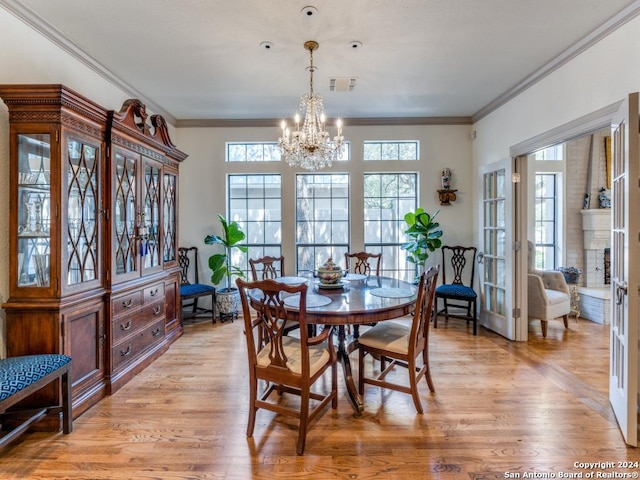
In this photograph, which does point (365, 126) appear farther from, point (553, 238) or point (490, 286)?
point (553, 238)

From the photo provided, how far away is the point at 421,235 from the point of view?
14.6 ft

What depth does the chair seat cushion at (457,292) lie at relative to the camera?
4.10 m

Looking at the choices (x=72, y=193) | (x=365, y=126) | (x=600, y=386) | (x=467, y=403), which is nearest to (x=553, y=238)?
(x=600, y=386)

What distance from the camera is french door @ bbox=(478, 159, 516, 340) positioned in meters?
3.78

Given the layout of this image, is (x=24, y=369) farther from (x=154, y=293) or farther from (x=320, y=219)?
(x=320, y=219)

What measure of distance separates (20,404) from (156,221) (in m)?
1.83

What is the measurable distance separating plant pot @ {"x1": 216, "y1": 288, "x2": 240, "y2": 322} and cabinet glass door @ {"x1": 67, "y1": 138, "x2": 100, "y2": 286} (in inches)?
83.3

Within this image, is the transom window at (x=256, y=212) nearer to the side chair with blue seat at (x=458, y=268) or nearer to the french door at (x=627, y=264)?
the side chair with blue seat at (x=458, y=268)

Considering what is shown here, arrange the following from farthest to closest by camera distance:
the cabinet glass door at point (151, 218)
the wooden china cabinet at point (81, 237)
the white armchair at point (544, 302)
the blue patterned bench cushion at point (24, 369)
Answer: the white armchair at point (544, 302) → the cabinet glass door at point (151, 218) → the wooden china cabinet at point (81, 237) → the blue patterned bench cushion at point (24, 369)

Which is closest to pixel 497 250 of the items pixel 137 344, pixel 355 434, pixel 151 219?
pixel 355 434

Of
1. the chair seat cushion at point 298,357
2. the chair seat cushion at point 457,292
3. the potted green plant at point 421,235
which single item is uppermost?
the potted green plant at point 421,235

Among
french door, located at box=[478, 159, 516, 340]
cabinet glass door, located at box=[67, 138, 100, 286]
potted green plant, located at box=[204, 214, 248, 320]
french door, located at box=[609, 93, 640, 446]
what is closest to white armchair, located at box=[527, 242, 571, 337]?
french door, located at box=[478, 159, 516, 340]

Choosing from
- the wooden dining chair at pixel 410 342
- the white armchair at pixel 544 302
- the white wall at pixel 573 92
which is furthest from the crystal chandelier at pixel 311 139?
the white armchair at pixel 544 302

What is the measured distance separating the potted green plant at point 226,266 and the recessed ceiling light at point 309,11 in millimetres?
2746
